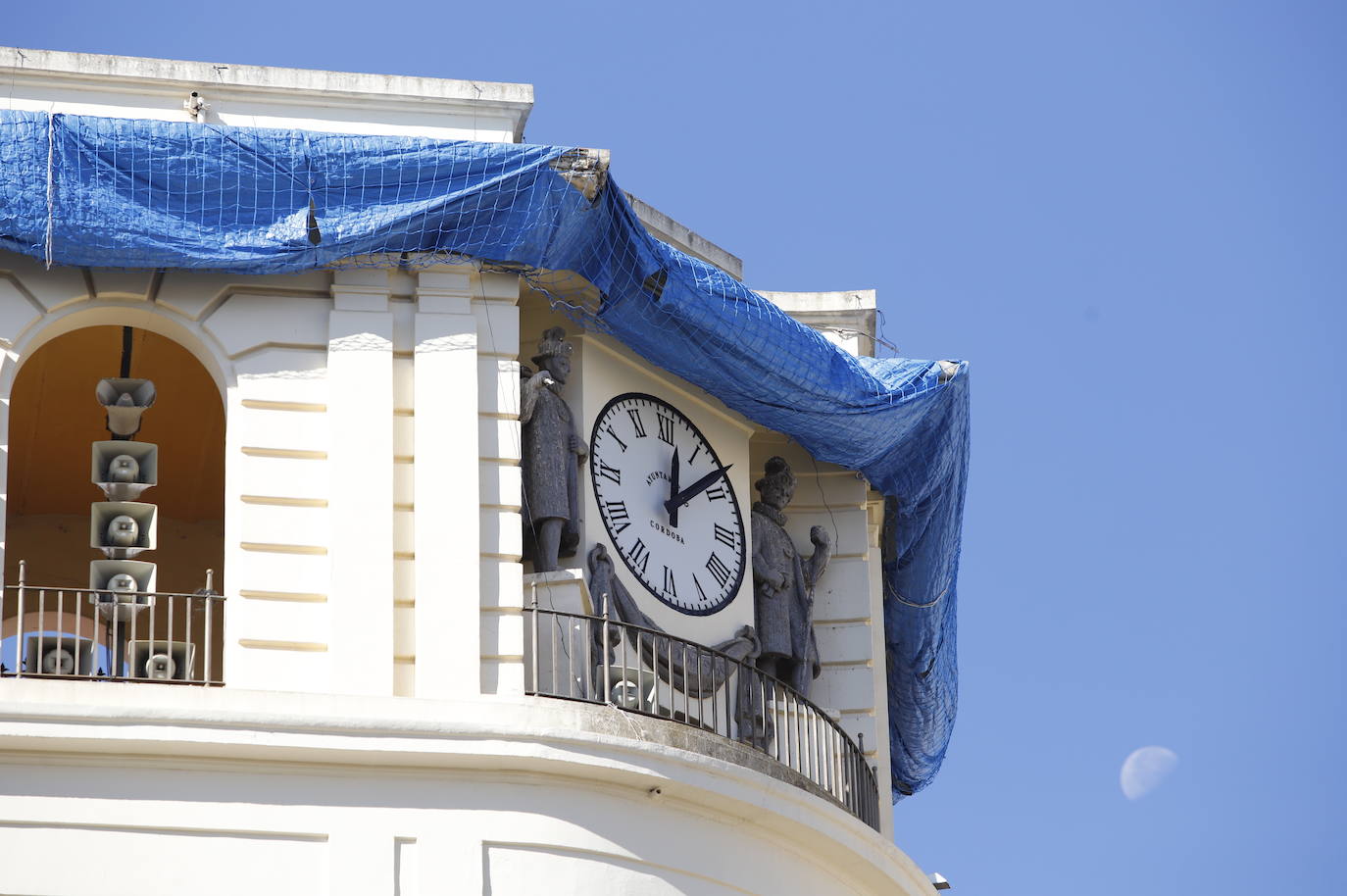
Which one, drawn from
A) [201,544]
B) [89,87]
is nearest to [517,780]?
[89,87]

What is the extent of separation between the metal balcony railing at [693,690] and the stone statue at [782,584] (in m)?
0.97

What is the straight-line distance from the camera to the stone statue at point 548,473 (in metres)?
23.4

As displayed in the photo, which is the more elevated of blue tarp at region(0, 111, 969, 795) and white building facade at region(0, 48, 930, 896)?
blue tarp at region(0, 111, 969, 795)

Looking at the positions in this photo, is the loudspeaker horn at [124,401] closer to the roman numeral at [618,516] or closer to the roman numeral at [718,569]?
the roman numeral at [618,516]

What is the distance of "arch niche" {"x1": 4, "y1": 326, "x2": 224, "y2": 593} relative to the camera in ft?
87.6

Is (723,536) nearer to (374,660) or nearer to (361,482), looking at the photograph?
(361,482)

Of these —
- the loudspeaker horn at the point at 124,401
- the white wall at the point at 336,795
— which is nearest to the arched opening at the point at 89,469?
the loudspeaker horn at the point at 124,401

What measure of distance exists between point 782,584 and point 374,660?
5.11 m

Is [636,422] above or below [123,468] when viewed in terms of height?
above

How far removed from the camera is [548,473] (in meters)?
23.5

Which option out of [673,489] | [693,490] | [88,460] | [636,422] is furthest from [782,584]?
[88,460]

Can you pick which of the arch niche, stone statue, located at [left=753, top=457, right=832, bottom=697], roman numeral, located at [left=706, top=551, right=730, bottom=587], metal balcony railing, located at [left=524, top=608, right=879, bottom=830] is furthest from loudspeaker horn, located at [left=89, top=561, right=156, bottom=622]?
stone statue, located at [left=753, top=457, right=832, bottom=697]

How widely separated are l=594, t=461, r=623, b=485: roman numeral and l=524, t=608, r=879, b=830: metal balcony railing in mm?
1455

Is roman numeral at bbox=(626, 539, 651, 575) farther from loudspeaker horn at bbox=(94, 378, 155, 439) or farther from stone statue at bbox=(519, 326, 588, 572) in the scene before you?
loudspeaker horn at bbox=(94, 378, 155, 439)
